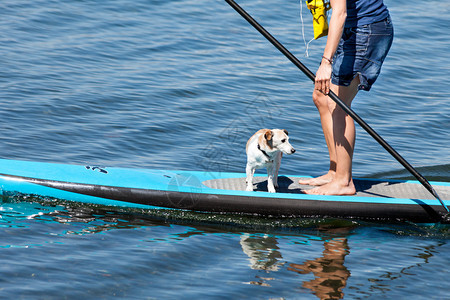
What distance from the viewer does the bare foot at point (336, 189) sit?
6.08 m

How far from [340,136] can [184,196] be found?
145 cm

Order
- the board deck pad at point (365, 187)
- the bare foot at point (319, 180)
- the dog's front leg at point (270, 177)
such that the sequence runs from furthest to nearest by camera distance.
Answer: the bare foot at point (319, 180) < the board deck pad at point (365, 187) < the dog's front leg at point (270, 177)

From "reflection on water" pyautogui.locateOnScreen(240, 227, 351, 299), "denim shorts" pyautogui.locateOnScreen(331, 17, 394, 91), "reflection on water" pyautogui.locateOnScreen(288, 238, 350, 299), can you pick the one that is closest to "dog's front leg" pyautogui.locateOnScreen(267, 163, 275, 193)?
"reflection on water" pyautogui.locateOnScreen(240, 227, 351, 299)

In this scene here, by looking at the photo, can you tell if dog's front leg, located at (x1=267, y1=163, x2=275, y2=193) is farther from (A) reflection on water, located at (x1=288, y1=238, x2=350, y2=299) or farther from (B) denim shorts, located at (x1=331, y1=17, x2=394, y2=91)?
(B) denim shorts, located at (x1=331, y1=17, x2=394, y2=91)

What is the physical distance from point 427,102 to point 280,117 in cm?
246

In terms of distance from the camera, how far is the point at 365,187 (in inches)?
253

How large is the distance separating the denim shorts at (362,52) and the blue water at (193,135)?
126cm

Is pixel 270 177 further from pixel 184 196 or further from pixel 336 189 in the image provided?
pixel 184 196

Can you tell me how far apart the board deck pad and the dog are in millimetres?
241

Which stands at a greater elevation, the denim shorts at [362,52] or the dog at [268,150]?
the denim shorts at [362,52]

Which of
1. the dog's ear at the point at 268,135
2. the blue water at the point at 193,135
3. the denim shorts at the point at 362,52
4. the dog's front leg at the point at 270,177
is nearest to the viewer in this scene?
the blue water at the point at 193,135

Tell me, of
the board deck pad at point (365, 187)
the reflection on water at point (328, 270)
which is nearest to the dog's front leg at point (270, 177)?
the board deck pad at point (365, 187)

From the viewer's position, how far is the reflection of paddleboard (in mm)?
A: 5883

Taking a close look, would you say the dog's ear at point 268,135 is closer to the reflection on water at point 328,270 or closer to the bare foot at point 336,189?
the bare foot at point 336,189
